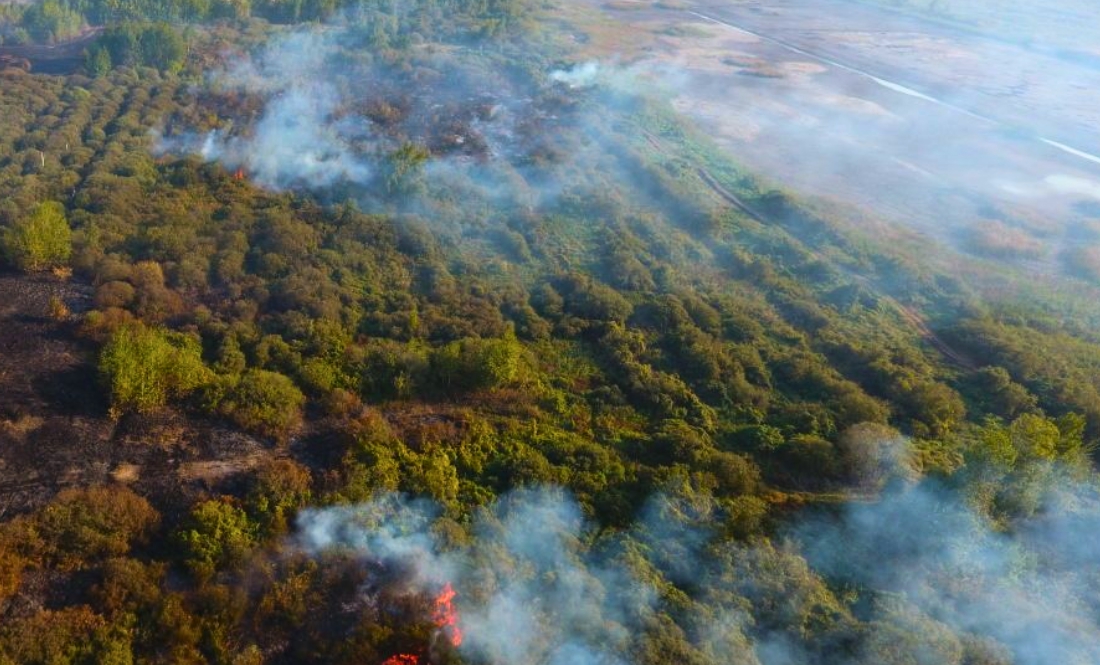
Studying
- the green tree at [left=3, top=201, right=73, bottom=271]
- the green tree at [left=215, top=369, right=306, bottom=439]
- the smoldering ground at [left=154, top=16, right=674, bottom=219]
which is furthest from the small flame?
the green tree at [left=3, top=201, right=73, bottom=271]

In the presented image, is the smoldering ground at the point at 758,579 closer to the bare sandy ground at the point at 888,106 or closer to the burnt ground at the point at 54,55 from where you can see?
the bare sandy ground at the point at 888,106

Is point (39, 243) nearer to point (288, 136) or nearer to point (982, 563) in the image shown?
point (288, 136)

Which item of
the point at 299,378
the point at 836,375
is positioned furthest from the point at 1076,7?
the point at 299,378

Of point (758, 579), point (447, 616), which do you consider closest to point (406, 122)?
point (447, 616)

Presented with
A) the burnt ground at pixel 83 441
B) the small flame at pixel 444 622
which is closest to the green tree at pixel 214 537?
the burnt ground at pixel 83 441

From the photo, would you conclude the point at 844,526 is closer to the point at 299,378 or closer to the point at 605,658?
the point at 605,658
